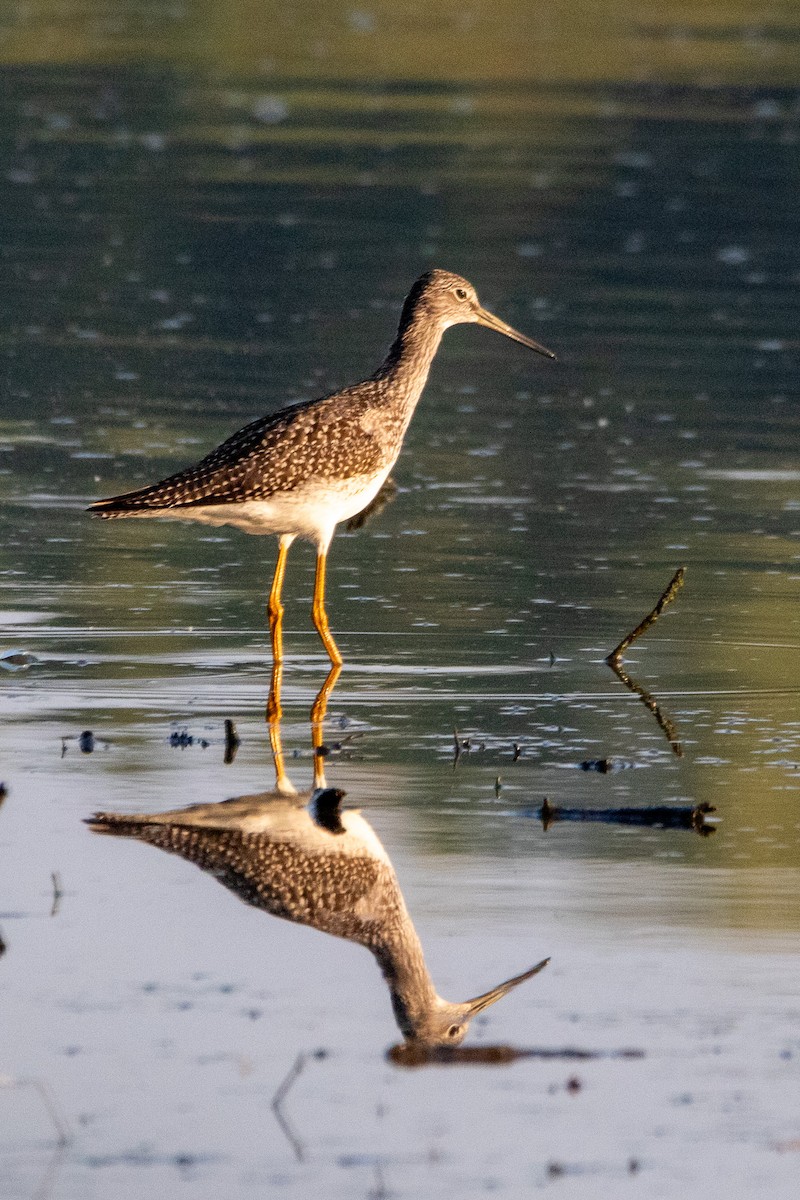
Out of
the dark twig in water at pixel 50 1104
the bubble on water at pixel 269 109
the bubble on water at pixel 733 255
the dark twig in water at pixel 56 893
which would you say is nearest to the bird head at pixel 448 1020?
the dark twig in water at pixel 50 1104

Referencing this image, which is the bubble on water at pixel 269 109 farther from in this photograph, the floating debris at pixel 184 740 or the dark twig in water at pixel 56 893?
the dark twig in water at pixel 56 893

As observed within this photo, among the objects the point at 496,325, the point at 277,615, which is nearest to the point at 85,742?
the point at 277,615

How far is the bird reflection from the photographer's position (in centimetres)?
571

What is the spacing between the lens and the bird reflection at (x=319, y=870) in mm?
5707

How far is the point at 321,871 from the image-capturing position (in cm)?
652

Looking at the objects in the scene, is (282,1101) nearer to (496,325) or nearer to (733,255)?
(496,325)

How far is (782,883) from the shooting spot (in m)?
6.62

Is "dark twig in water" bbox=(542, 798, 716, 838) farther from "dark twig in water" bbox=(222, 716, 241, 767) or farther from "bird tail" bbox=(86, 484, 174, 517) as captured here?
"bird tail" bbox=(86, 484, 174, 517)

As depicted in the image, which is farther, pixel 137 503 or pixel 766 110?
pixel 766 110

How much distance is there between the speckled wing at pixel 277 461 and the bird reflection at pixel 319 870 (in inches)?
82.8

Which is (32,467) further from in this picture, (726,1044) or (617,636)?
(726,1044)

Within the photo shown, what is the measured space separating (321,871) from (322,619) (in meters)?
3.22

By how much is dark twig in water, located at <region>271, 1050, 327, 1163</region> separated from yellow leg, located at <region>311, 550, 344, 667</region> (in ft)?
13.7

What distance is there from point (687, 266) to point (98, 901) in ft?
53.0
